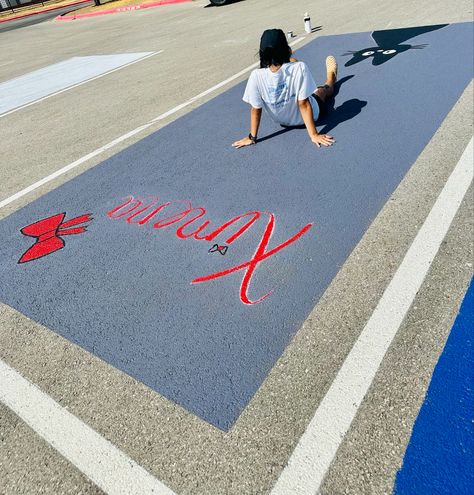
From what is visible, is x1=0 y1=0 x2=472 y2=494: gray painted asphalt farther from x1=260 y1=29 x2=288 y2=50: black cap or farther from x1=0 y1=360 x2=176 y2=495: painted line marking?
x1=260 y1=29 x2=288 y2=50: black cap

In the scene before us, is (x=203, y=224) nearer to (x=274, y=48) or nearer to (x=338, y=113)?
(x=274, y=48)

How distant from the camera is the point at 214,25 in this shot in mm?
14125

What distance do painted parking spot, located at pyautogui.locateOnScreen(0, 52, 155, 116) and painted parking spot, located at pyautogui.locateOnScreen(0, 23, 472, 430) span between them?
547 cm

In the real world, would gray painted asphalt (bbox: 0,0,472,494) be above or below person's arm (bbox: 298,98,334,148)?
below

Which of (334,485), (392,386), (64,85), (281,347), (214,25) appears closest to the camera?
(334,485)

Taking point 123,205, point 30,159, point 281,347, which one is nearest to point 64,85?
point 30,159

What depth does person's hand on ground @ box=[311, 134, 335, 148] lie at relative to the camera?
15.9ft

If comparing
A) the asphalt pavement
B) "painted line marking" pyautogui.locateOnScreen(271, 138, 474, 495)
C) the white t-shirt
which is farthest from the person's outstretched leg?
the asphalt pavement

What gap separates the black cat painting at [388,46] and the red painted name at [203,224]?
496 centimetres

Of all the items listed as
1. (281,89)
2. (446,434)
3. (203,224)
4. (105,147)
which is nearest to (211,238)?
(203,224)

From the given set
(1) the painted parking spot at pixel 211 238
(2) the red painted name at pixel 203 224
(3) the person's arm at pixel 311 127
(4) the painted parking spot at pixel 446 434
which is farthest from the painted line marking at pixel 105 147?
(4) the painted parking spot at pixel 446 434

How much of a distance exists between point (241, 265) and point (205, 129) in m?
3.42

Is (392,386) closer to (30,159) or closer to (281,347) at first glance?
(281,347)

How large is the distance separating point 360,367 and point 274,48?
339 cm
